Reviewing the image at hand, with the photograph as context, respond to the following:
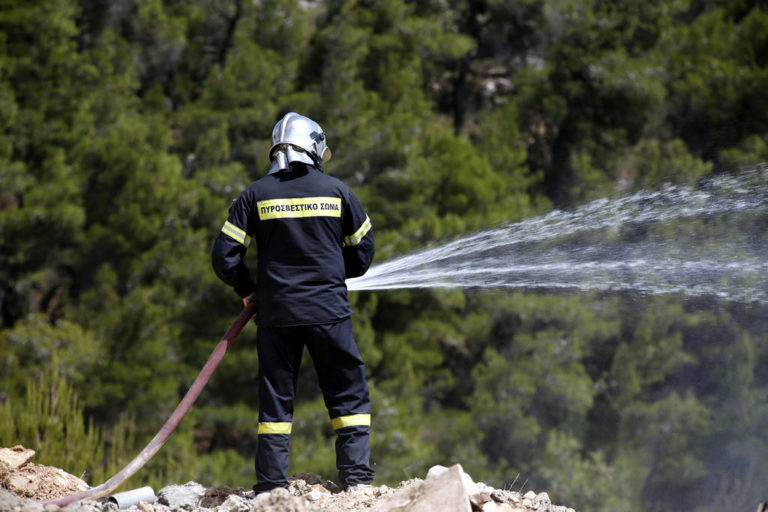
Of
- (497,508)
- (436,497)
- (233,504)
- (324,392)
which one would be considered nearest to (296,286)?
(324,392)

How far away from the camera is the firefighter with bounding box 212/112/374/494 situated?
4.71 m

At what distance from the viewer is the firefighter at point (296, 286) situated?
4.71 meters

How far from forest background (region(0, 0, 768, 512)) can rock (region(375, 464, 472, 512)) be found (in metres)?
12.4

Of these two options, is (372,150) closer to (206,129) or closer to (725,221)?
(206,129)

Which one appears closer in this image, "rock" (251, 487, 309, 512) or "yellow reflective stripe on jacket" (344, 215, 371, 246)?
"rock" (251, 487, 309, 512)

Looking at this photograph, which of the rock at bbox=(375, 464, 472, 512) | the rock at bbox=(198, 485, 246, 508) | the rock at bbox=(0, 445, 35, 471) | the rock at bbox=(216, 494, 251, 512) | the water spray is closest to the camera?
the rock at bbox=(375, 464, 472, 512)

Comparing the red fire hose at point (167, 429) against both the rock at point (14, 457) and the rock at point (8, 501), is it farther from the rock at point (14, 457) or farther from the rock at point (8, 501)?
the rock at point (8, 501)

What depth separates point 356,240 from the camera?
4.89 metres

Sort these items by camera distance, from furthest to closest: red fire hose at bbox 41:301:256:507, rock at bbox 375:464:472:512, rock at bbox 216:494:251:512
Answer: red fire hose at bbox 41:301:256:507 → rock at bbox 216:494:251:512 → rock at bbox 375:464:472:512

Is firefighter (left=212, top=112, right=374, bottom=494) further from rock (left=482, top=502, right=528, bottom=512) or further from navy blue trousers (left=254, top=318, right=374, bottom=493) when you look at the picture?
rock (left=482, top=502, right=528, bottom=512)

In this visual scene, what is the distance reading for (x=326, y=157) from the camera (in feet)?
17.0

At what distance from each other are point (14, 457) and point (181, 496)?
0.93 metres

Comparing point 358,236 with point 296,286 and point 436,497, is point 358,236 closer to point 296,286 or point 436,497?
point 296,286

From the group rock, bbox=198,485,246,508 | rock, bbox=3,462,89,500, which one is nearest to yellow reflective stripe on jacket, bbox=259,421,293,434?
rock, bbox=198,485,246,508
